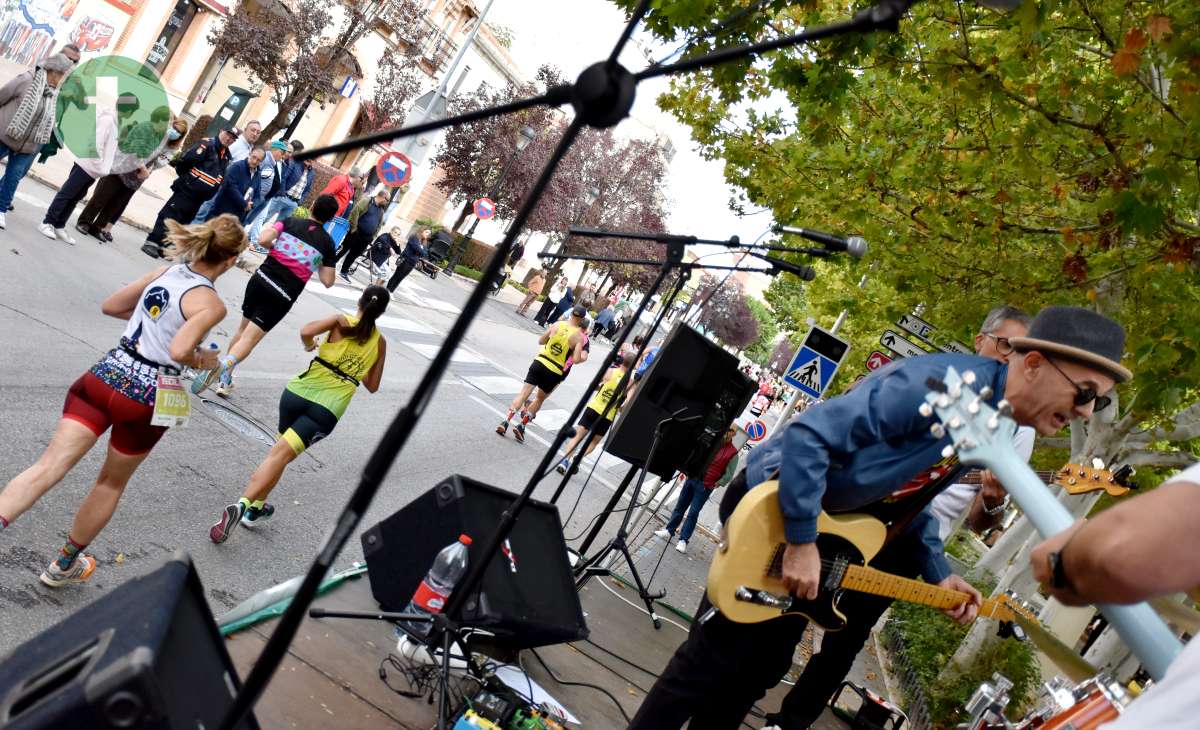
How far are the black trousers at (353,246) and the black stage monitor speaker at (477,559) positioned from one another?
42.3 ft

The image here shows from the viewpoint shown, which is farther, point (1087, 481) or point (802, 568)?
point (1087, 481)

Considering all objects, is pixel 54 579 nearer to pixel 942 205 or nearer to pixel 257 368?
pixel 257 368

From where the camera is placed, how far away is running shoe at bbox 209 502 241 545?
5.58 meters

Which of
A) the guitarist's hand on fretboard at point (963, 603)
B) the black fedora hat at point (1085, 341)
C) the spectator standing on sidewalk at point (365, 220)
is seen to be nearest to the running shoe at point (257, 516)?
the guitarist's hand on fretboard at point (963, 603)

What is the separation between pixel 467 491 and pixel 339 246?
14.1 meters

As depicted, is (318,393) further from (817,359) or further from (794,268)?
(817,359)

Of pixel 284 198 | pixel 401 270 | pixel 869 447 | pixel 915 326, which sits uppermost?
pixel 915 326

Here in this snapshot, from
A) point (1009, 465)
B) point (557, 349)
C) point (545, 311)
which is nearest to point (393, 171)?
point (557, 349)

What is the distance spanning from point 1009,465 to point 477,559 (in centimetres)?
249

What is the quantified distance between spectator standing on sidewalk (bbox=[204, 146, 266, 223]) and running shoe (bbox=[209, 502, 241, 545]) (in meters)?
7.98

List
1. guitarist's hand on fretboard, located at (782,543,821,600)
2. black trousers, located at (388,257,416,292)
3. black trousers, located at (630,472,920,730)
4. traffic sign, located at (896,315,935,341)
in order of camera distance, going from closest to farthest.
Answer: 1. guitarist's hand on fretboard, located at (782,543,821,600)
2. black trousers, located at (630,472,920,730)
3. traffic sign, located at (896,315,935,341)
4. black trousers, located at (388,257,416,292)

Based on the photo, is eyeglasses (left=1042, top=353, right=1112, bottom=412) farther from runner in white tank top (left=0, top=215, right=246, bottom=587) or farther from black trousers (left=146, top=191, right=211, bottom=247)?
black trousers (left=146, top=191, right=211, bottom=247)

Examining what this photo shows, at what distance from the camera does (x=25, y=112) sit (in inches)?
397

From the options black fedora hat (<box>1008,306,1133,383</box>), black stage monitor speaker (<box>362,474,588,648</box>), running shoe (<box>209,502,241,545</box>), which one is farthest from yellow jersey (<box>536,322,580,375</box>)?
black fedora hat (<box>1008,306,1133,383</box>)
